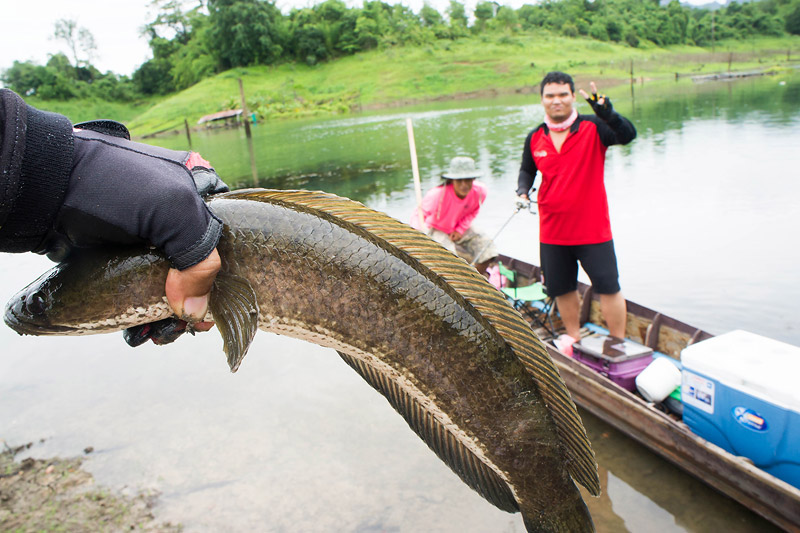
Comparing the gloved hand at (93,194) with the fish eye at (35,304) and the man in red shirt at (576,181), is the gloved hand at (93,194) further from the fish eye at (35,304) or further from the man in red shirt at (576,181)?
the man in red shirt at (576,181)

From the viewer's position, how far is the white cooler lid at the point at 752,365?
3260 mm

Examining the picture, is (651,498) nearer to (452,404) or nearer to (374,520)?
(374,520)

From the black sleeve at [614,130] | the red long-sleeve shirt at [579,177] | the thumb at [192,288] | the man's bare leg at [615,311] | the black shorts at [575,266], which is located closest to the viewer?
the thumb at [192,288]

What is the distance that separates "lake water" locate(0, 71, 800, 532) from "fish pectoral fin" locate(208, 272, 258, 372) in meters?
3.27

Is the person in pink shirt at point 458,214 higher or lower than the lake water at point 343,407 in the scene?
higher

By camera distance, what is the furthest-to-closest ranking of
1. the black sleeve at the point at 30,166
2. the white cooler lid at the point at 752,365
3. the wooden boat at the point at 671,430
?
the wooden boat at the point at 671,430 < the white cooler lid at the point at 752,365 < the black sleeve at the point at 30,166

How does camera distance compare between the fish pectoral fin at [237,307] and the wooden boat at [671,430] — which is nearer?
the fish pectoral fin at [237,307]

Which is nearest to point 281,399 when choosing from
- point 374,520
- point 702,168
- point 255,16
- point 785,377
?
point 374,520

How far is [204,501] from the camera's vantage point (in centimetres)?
473

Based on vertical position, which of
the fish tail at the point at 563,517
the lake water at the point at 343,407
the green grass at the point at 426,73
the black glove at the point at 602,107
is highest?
the green grass at the point at 426,73

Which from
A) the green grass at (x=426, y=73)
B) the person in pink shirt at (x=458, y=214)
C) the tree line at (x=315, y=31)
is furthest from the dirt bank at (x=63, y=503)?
the tree line at (x=315, y=31)

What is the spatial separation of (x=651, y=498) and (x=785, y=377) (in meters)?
1.72

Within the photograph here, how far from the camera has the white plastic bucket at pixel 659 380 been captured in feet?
14.9

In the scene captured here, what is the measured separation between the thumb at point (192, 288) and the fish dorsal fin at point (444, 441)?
0.53 metres
